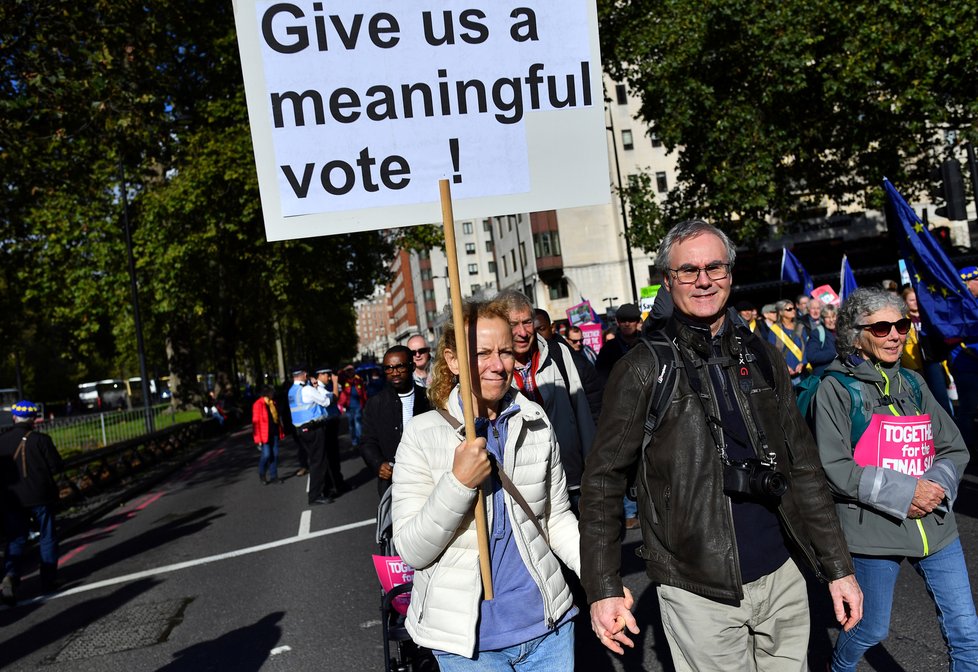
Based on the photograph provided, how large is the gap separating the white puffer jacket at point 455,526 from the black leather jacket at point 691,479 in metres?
0.25

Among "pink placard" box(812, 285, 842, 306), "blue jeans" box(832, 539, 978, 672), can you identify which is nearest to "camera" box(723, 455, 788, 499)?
"blue jeans" box(832, 539, 978, 672)

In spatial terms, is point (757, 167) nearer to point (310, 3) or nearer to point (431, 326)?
point (310, 3)

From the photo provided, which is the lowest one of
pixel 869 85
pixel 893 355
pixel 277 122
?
pixel 893 355

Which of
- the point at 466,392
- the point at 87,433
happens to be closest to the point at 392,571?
the point at 466,392

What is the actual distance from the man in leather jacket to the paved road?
6.76 ft

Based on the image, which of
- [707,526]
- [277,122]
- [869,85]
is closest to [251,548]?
[277,122]

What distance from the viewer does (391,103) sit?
2936 mm

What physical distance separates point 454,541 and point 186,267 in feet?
79.7

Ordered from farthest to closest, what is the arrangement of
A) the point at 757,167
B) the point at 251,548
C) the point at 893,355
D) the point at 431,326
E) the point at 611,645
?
the point at 431,326, the point at 757,167, the point at 251,548, the point at 893,355, the point at 611,645

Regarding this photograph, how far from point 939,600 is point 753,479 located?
1499mm

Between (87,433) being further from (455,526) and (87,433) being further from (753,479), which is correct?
(753,479)

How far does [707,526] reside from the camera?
2332 millimetres

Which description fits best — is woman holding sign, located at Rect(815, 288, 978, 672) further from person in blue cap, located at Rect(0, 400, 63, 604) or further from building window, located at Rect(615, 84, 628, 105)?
building window, located at Rect(615, 84, 628, 105)

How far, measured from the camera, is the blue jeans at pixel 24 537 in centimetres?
784
